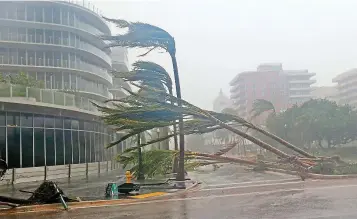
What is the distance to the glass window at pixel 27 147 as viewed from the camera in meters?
28.5

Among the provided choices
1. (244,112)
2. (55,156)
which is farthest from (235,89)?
(55,156)

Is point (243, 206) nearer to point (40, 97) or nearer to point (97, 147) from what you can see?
point (40, 97)

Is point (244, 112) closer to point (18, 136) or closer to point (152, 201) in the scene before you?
point (18, 136)

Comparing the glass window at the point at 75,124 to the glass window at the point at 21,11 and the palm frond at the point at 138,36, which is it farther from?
the glass window at the point at 21,11

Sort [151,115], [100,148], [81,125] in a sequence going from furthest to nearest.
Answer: [100,148] → [81,125] → [151,115]

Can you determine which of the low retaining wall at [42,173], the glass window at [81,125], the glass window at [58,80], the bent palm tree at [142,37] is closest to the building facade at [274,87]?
the glass window at [58,80]

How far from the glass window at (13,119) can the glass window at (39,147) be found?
1.87 metres

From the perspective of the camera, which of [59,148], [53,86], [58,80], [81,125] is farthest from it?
[58,80]

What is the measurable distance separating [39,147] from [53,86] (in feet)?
86.1

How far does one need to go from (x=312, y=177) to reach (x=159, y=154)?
25.4 feet

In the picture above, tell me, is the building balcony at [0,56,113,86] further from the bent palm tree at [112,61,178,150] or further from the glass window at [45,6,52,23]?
the bent palm tree at [112,61,178,150]

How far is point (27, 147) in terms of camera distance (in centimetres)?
2881

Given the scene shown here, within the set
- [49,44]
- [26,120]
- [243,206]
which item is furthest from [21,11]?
[243,206]

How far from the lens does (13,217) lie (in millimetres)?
11922
